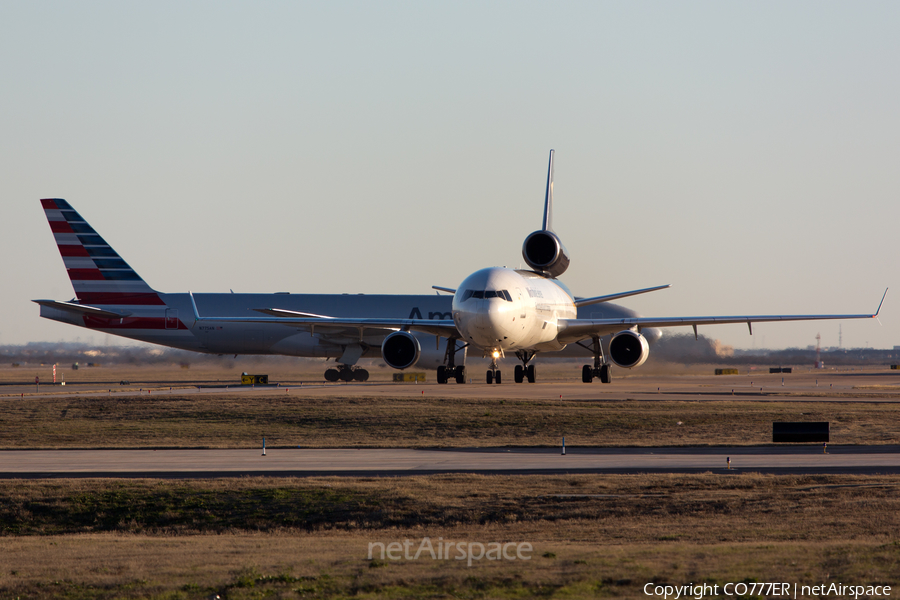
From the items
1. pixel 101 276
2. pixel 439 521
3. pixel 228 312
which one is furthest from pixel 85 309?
pixel 439 521

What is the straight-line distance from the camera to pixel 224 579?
1205 cm

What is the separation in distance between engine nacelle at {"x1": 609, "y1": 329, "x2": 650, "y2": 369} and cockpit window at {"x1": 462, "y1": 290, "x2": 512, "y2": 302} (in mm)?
7044

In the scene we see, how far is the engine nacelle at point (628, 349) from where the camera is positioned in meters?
40.3

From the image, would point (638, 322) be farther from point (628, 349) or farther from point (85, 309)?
point (85, 309)

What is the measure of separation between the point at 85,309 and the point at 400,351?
25.5 meters

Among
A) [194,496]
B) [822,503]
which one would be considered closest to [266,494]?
[194,496]

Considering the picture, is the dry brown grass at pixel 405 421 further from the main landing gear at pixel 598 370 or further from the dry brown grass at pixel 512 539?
the dry brown grass at pixel 512 539

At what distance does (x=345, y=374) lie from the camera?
58.7 m

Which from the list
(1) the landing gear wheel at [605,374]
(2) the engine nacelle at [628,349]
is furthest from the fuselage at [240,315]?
(2) the engine nacelle at [628,349]

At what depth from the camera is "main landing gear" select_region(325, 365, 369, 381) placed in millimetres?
58656

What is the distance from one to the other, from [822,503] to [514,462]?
8540 mm

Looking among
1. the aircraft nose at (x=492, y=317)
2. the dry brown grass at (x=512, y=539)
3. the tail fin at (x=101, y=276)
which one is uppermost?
the tail fin at (x=101, y=276)

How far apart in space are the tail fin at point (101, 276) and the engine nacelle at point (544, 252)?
2483 centimetres

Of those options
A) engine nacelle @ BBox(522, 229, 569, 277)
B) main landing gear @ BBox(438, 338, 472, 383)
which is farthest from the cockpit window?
engine nacelle @ BBox(522, 229, 569, 277)
